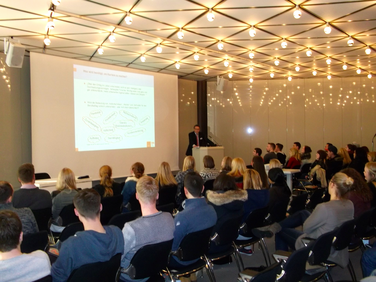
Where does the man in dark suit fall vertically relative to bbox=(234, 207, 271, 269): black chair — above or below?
above

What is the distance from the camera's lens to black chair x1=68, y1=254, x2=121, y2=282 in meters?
1.95

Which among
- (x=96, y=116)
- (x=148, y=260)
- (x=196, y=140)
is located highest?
(x=96, y=116)

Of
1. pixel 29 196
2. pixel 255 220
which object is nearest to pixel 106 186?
pixel 29 196

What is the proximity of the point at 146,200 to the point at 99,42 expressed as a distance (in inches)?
213

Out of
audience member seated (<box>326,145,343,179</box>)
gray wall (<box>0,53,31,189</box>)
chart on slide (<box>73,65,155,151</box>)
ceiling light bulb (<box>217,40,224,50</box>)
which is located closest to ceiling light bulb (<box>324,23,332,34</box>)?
ceiling light bulb (<box>217,40,224,50</box>)

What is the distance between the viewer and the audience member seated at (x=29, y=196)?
12.2 ft

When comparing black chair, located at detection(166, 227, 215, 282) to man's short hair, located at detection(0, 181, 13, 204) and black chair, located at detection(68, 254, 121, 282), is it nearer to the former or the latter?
black chair, located at detection(68, 254, 121, 282)

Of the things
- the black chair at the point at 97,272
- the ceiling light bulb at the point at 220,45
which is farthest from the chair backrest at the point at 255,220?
the ceiling light bulb at the point at 220,45

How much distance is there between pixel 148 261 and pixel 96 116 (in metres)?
6.65

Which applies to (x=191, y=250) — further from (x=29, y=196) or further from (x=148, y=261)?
(x=29, y=196)

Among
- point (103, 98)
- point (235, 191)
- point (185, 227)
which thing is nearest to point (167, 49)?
point (103, 98)

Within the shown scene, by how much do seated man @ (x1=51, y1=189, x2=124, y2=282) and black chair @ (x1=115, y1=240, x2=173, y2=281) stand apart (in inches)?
7.0

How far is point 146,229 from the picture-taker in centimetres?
252

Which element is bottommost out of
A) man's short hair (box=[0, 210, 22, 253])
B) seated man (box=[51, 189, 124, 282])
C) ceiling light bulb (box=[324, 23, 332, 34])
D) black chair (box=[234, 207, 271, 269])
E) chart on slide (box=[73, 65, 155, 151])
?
black chair (box=[234, 207, 271, 269])
